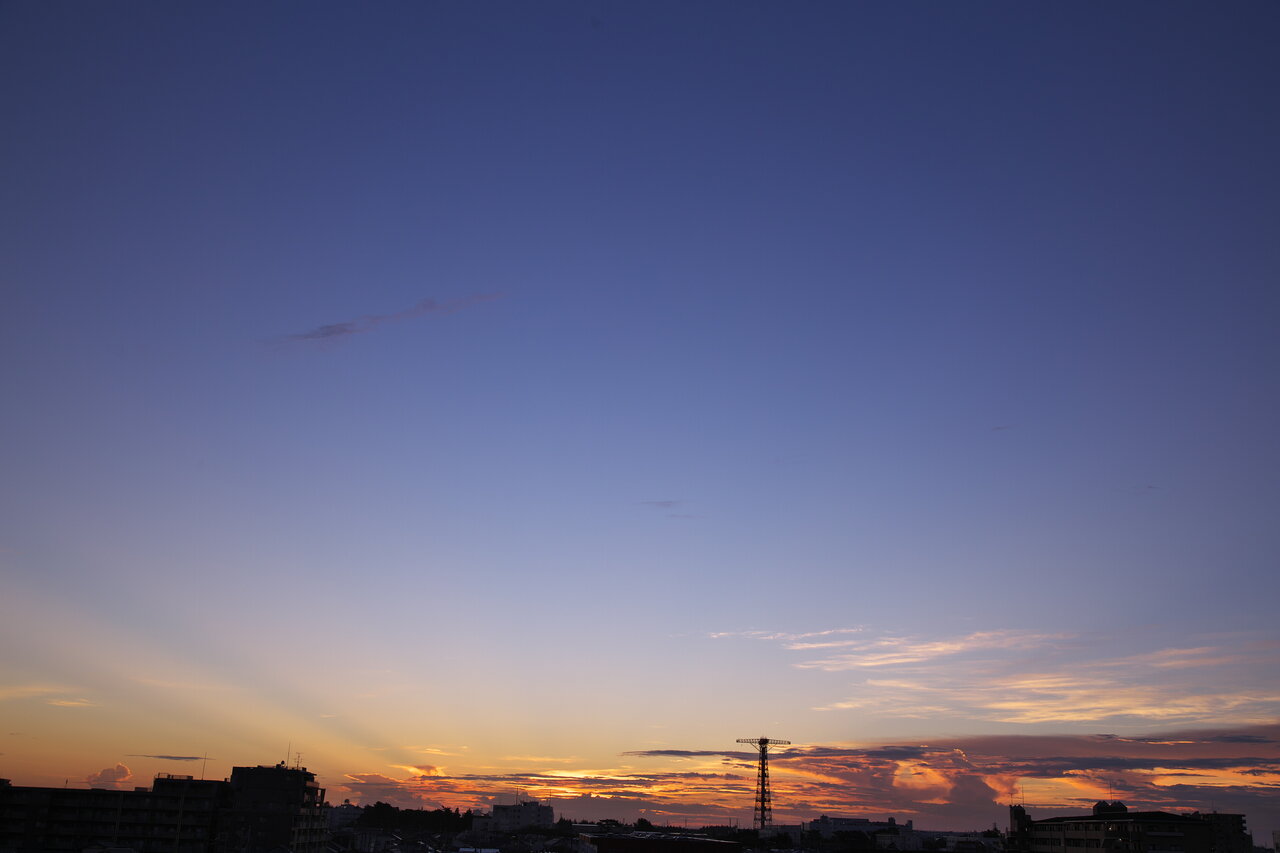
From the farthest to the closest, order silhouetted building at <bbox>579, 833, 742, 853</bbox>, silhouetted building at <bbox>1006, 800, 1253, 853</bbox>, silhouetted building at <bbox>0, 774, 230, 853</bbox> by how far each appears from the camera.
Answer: silhouetted building at <bbox>579, 833, 742, 853</bbox>, silhouetted building at <bbox>1006, 800, 1253, 853</bbox>, silhouetted building at <bbox>0, 774, 230, 853</bbox>

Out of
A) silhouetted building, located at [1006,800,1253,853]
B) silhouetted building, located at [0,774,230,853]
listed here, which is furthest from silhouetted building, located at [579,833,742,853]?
silhouetted building, located at [0,774,230,853]

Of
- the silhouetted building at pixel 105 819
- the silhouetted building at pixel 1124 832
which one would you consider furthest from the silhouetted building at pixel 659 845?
the silhouetted building at pixel 105 819

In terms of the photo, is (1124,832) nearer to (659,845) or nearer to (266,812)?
(659,845)

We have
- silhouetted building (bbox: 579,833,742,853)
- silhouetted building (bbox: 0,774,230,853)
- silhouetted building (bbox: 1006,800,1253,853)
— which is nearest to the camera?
silhouetted building (bbox: 0,774,230,853)

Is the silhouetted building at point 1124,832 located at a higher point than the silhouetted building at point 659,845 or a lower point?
higher

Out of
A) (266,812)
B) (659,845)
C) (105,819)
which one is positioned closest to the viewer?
(105,819)

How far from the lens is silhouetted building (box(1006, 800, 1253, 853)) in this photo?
112 metres

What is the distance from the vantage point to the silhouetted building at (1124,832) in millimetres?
112312

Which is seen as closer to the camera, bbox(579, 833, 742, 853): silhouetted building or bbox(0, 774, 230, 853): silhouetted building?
bbox(0, 774, 230, 853): silhouetted building

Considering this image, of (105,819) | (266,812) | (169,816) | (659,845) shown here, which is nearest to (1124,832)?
(659,845)

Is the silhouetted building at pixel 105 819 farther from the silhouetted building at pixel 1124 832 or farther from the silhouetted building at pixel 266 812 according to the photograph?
the silhouetted building at pixel 1124 832

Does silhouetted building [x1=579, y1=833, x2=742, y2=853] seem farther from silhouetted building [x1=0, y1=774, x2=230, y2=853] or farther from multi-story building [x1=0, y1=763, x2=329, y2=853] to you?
silhouetted building [x1=0, y1=774, x2=230, y2=853]

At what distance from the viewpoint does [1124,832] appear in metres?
113

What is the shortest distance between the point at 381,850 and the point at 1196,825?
126 metres
